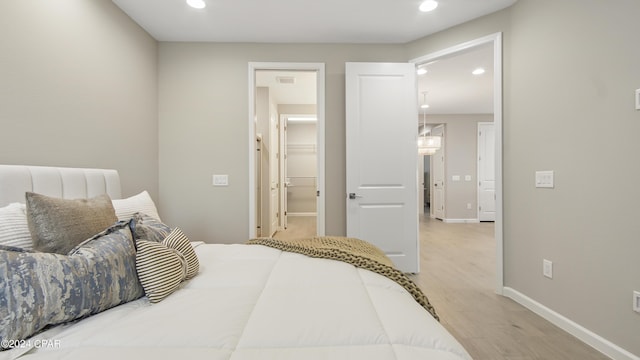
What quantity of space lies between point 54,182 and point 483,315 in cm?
316

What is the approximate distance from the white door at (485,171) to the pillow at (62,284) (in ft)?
23.9

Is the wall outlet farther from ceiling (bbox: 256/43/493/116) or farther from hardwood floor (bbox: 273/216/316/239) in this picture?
hardwood floor (bbox: 273/216/316/239)

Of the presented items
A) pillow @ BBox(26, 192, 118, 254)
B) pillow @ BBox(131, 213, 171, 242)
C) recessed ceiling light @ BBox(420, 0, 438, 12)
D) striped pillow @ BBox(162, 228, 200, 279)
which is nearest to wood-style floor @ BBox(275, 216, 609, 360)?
striped pillow @ BBox(162, 228, 200, 279)

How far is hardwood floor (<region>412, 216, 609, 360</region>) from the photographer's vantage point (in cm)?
168

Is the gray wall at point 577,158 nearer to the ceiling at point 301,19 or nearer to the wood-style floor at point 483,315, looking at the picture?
the wood-style floor at point 483,315

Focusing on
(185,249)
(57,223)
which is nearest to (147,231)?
(185,249)

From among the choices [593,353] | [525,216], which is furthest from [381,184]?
[593,353]

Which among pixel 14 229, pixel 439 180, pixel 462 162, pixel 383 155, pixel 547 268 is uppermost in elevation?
pixel 462 162

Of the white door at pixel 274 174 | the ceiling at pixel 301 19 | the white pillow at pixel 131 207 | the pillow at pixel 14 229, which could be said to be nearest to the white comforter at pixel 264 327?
the pillow at pixel 14 229

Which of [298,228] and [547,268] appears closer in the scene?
[547,268]

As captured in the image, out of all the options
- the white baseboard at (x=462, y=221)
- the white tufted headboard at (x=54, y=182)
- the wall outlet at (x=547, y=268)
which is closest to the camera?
the white tufted headboard at (x=54, y=182)

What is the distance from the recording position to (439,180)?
7.04 meters

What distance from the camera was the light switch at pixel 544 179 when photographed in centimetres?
207

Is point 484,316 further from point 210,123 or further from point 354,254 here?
point 210,123
